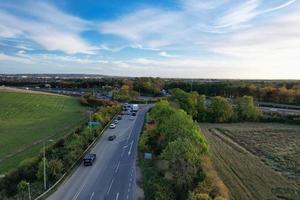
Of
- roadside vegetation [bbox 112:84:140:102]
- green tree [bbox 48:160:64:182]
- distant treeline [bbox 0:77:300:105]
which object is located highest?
→ distant treeline [bbox 0:77:300:105]

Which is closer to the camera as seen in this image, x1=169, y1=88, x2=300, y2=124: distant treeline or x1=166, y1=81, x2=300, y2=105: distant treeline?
x1=169, y1=88, x2=300, y2=124: distant treeline

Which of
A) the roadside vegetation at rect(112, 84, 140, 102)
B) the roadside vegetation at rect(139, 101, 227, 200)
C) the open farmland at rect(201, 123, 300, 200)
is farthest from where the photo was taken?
the roadside vegetation at rect(112, 84, 140, 102)

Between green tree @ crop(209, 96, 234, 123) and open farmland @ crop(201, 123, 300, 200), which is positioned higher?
green tree @ crop(209, 96, 234, 123)

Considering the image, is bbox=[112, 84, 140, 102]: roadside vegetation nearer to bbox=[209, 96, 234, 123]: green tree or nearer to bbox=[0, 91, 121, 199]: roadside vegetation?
bbox=[209, 96, 234, 123]: green tree

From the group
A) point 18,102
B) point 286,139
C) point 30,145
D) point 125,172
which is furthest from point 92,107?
point 125,172

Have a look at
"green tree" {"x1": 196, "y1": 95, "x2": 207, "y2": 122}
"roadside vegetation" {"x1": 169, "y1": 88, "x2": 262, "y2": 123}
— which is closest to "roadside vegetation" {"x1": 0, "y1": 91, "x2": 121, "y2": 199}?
"roadside vegetation" {"x1": 169, "y1": 88, "x2": 262, "y2": 123}

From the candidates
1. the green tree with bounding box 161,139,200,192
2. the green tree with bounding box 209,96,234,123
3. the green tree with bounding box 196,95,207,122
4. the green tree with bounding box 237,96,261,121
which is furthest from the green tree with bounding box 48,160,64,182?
the green tree with bounding box 237,96,261,121

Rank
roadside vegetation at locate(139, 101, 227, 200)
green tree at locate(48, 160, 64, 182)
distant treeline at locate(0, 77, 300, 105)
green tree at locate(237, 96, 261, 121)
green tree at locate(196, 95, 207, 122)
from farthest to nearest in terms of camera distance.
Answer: distant treeline at locate(0, 77, 300, 105) < green tree at locate(237, 96, 261, 121) < green tree at locate(196, 95, 207, 122) < green tree at locate(48, 160, 64, 182) < roadside vegetation at locate(139, 101, 227, 200)
